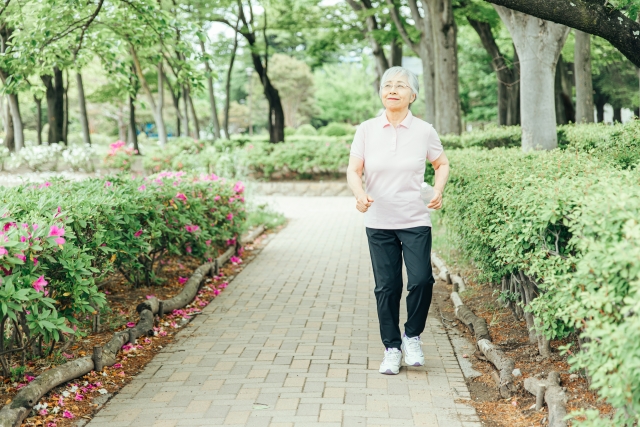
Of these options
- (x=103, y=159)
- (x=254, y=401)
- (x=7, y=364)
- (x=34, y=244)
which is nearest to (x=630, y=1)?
(x=254, y=401)

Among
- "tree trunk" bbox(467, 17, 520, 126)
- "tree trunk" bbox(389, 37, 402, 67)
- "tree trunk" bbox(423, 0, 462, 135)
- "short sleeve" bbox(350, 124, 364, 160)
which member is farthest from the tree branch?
"tree trunk" bbox(389, 37, 402, 67)

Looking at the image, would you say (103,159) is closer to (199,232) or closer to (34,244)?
(199,232)

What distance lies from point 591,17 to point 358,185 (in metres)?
2.68

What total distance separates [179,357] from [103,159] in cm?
1702

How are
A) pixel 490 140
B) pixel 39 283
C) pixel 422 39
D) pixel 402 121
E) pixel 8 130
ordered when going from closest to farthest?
pixel 39 283 < pixel 402 121 < pixel 490 140 < pixel 422 39 < pixel 8 130

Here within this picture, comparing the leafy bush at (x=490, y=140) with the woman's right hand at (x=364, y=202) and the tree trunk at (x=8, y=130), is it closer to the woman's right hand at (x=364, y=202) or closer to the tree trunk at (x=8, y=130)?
the woman's right hand at (x=364, y=202)

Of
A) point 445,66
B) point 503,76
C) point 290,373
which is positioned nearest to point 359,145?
point 290,373

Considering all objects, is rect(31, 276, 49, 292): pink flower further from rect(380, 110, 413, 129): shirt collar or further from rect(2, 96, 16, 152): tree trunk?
rect(2, 96, 16, 152): tree trunk

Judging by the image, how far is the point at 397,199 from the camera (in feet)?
14.7

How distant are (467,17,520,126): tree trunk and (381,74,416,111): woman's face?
50.3 ft

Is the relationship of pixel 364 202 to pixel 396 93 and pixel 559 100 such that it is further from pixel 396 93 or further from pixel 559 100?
pixel 559 100

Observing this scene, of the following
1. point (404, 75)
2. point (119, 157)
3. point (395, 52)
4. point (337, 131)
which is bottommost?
point (119, 157)

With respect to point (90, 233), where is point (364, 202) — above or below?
above

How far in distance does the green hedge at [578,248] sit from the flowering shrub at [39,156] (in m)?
17.6
